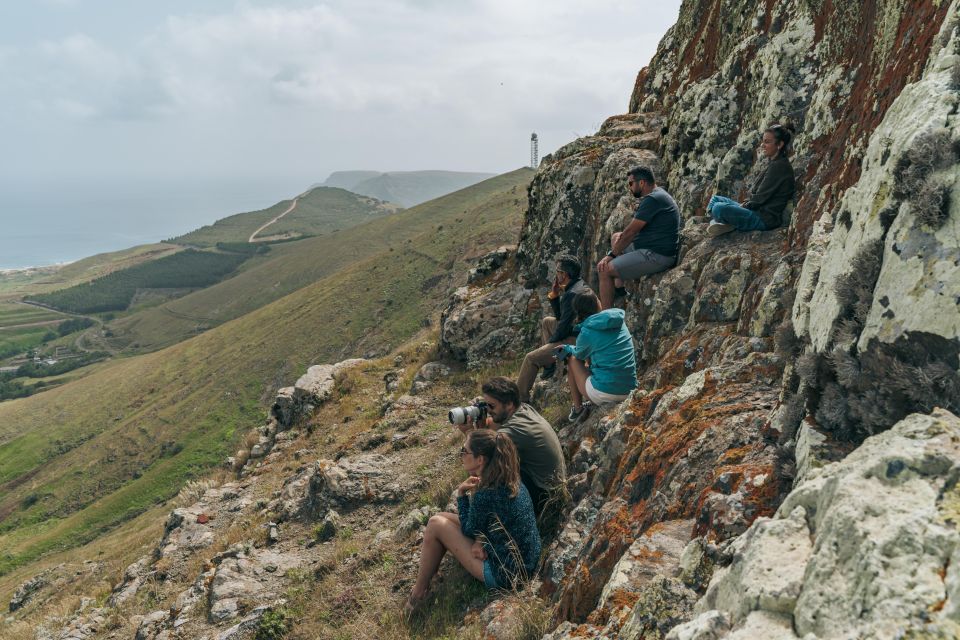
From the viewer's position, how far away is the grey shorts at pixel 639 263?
1018cm

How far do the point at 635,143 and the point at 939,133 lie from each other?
12.8m

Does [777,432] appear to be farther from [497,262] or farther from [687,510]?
[497,262]

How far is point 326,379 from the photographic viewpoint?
62.2ft

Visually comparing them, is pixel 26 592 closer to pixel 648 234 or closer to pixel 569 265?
pixel 569 265

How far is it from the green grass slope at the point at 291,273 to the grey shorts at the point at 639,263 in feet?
307

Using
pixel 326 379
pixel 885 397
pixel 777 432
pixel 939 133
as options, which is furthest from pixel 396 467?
pixel 939 133

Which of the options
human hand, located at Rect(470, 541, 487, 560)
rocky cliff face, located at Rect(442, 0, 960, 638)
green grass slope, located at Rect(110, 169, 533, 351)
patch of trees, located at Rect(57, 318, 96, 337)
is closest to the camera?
rocky cliff face, located at Rect(442, 0, 960, 638)

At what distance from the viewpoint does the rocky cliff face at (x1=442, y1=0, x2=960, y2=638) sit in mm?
3500

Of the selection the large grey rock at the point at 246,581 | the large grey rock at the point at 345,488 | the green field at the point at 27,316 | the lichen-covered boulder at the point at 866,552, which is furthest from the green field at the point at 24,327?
the lichen-covered boulder at the point at 866,552

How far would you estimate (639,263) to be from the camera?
10273 mm

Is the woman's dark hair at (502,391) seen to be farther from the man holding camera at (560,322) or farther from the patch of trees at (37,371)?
the patch of trees at (37,371)

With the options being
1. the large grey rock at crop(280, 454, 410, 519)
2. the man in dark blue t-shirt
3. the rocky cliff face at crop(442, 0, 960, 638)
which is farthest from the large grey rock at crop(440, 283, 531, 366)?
the man in dark blue t-shirt

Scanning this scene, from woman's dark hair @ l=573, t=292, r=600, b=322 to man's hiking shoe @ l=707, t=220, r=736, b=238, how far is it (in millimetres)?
2221

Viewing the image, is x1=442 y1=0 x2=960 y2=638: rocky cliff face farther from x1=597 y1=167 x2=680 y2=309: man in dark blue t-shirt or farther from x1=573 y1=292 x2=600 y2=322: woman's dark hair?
x1=573 y1=292 x2=600 y2=322: woman's dark hair
